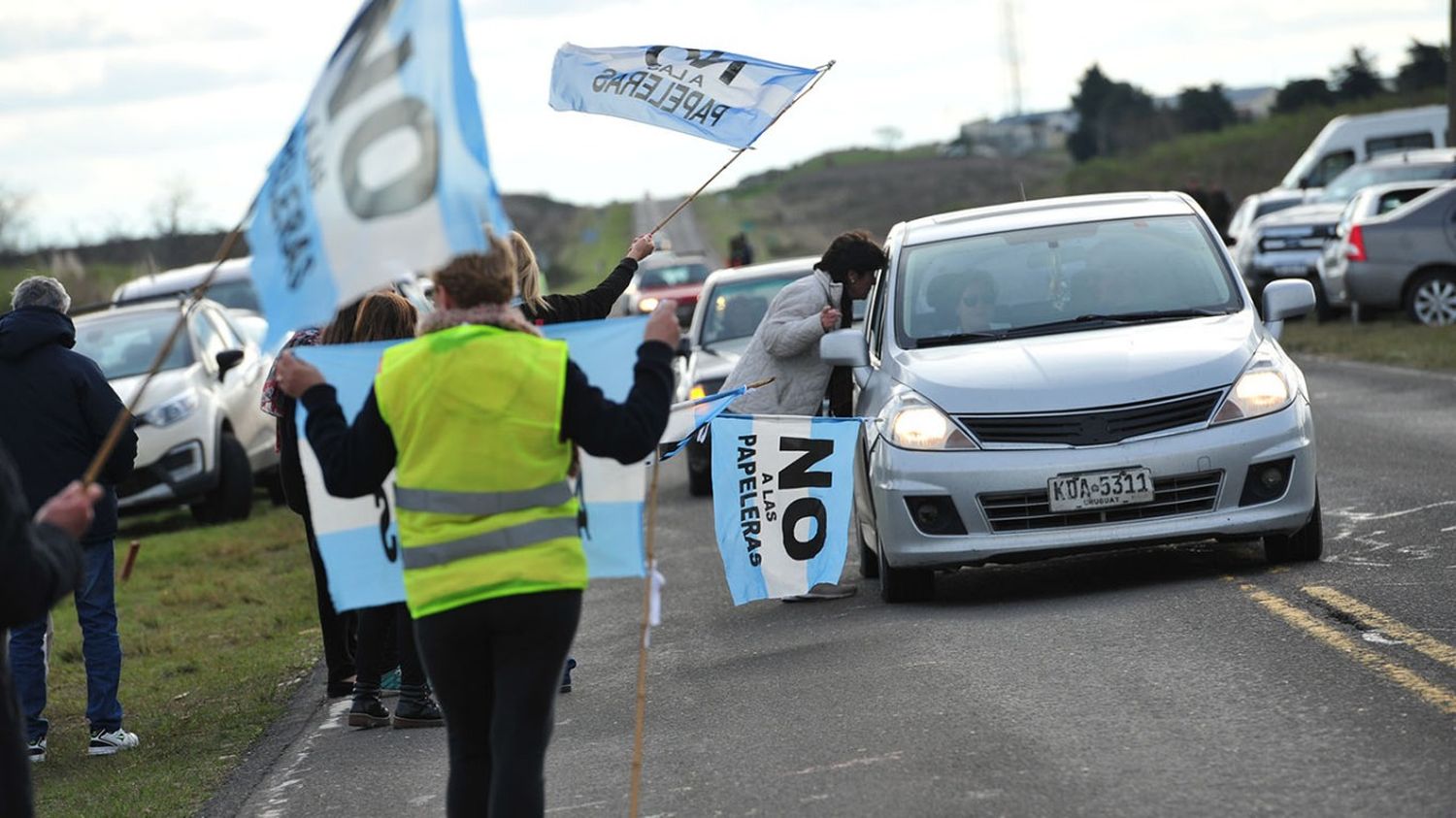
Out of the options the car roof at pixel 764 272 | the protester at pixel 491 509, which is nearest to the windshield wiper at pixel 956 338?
the protester at pixel 491 509

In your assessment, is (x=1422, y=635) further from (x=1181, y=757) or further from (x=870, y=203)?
(x=870, y=203)

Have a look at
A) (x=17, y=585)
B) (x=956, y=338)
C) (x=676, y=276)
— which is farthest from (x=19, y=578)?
(x=676, y=276)

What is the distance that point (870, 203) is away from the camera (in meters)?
109

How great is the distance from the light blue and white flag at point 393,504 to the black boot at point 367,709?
2939 mm

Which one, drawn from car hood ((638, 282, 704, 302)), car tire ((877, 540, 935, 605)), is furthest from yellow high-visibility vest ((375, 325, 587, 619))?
car hood ((638, 282, 704, 302))

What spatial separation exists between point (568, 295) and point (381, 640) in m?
1.62

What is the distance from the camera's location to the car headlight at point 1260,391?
32.5 feet

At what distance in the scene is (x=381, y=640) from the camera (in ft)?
30.7

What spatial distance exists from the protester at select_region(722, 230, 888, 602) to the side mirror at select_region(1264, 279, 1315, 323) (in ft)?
6.18

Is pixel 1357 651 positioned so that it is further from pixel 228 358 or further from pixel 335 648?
pixel 228 358

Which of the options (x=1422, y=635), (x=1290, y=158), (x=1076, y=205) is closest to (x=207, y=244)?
(x=1290, y=158)

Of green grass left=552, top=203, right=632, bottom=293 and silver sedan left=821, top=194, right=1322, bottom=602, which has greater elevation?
silver sedan left=821, top=194, right=1322, bottom=602

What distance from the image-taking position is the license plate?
9734mm

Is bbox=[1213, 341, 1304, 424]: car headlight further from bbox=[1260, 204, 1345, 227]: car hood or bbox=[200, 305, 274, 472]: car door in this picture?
bbox=[1260, 204, 1345, 227]: car hood
